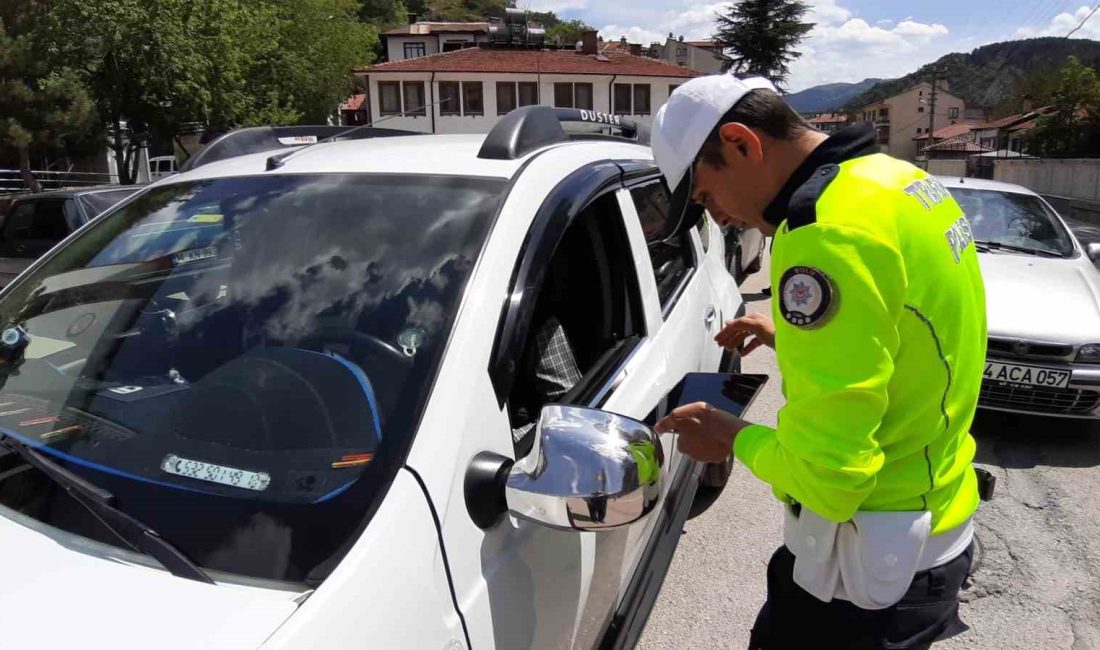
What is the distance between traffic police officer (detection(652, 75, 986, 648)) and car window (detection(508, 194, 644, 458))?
78 centimetres

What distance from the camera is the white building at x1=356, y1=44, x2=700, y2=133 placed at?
42719 mm

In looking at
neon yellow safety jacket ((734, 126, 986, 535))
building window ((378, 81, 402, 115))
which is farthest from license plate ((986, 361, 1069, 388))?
building window ((378, 81, 402, 115))

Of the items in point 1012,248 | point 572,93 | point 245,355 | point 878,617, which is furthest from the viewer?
point 572,93

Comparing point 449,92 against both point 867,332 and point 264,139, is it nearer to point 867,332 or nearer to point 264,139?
point 264,139

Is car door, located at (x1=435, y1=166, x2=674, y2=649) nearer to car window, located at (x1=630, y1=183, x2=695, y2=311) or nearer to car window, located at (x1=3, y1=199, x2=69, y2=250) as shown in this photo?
car window, located at (x1=630, y1=183, x2=695, y2=311)

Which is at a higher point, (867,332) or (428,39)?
(428,39)

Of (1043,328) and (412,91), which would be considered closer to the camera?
(1043,328)

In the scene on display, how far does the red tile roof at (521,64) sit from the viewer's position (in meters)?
42.6

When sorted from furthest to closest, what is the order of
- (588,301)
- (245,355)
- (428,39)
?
(428,39), (588,301), (245,355)

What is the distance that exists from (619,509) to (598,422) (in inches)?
6.3

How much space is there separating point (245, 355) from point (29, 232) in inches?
306

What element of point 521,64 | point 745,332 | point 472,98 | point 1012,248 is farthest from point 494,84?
point 745,332

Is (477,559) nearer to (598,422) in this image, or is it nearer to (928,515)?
(598,422)

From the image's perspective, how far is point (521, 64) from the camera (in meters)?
43.7
